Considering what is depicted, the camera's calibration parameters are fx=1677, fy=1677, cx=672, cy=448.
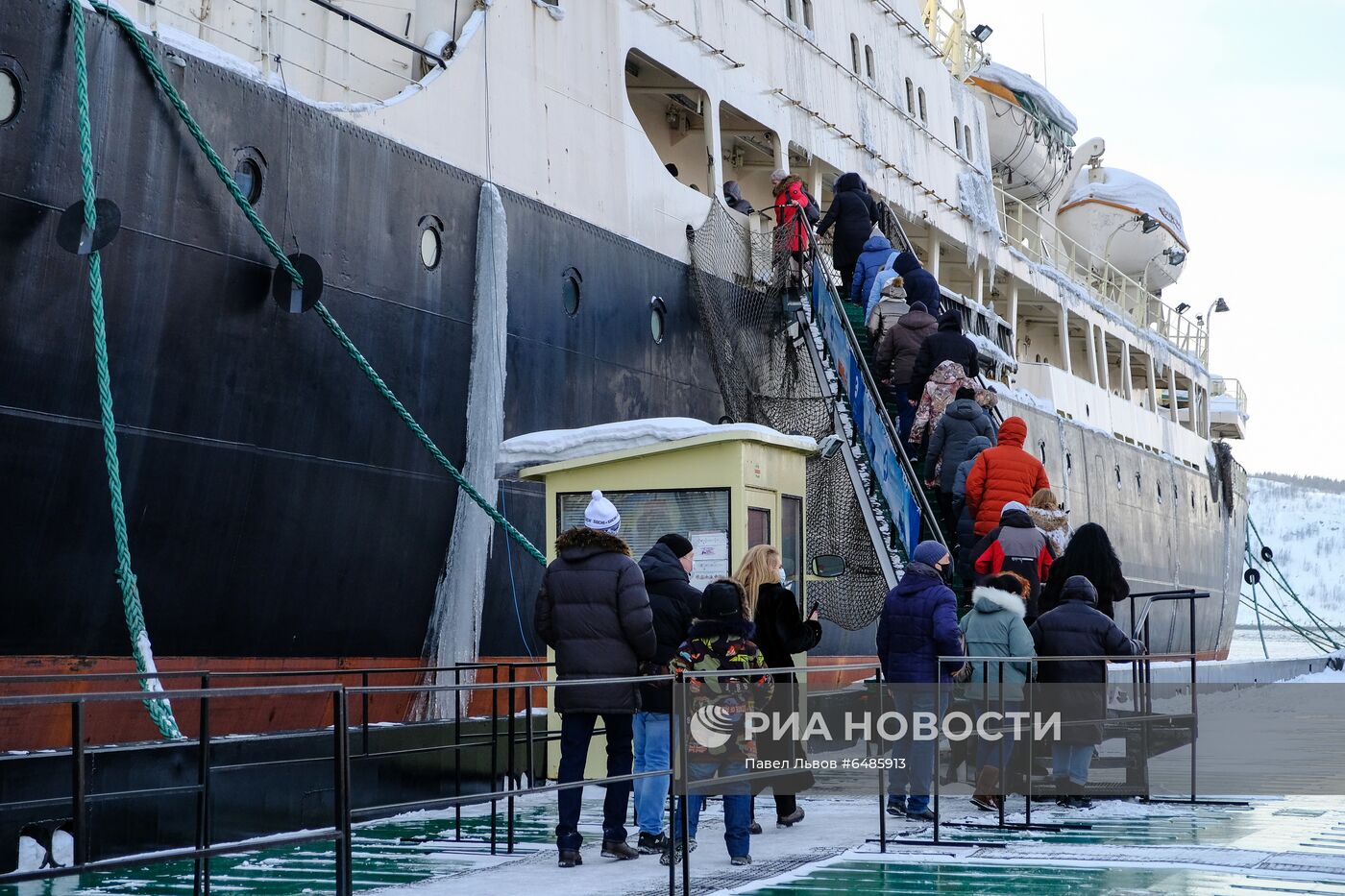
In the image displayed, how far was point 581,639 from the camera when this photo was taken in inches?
301

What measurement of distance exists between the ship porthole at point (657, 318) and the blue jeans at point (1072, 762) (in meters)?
5.70

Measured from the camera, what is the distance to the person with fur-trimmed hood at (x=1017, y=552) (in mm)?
10828

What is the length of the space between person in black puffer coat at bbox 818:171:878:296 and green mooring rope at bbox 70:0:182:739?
889cm

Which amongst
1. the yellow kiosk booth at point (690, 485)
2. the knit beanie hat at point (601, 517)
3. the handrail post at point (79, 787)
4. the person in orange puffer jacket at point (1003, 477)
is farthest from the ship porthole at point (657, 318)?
the handrail post at point (79, 787)

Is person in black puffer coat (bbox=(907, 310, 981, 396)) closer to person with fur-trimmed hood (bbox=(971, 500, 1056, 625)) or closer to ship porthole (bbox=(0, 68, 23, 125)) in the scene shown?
person with fur-trimmed hood (bbox=(971, 500, 1056, 625))

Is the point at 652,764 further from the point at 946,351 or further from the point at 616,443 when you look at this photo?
the point at 946,351

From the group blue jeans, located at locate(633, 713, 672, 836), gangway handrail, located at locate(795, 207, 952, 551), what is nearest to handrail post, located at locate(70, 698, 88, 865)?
blue jeans, located at locate(633, 713, 672, 836)

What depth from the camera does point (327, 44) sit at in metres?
11.9

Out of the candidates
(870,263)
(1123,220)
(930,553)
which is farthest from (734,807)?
(1123,220)

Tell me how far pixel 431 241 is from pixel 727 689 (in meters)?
5.05

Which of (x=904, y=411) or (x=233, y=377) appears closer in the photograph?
(x=233, y=377)

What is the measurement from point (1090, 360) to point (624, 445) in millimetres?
21376

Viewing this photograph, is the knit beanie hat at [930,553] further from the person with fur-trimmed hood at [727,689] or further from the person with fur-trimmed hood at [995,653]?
the person with fur-trimmed hood at [727,689]

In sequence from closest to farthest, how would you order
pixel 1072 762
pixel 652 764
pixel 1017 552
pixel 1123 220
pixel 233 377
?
pixel 652 764, pixel 233 377, pixel 1072 762, pixel 1017 552, pixel 1123 220
